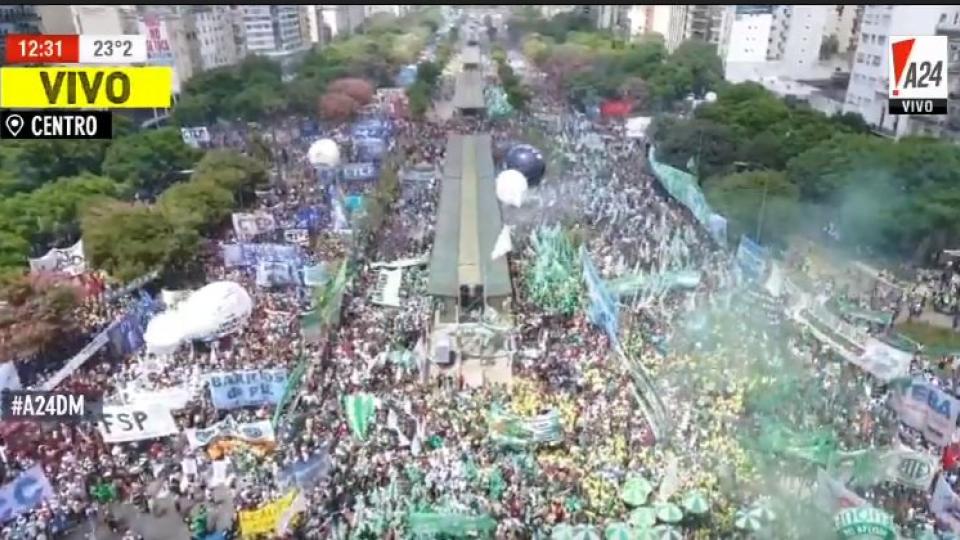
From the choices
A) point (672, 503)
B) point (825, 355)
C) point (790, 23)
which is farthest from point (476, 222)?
point (790, 23)

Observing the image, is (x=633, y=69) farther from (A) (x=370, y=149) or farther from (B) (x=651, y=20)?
(A) (x=370, y=149)

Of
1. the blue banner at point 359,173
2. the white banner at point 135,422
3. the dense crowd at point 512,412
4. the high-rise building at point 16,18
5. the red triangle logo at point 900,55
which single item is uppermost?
the red triangle logo at point 900,55

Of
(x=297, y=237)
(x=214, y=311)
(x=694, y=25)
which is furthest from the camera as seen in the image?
(x=694, y=25)

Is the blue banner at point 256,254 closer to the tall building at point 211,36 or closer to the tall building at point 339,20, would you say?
the tall building at point 211,36

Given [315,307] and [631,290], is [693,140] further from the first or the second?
[315,307]

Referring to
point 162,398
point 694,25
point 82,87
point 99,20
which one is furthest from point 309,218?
point 694,25

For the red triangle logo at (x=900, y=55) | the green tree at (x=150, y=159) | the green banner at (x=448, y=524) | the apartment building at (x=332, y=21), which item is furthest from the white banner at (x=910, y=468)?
the apartment building at (x=332, y=21)
